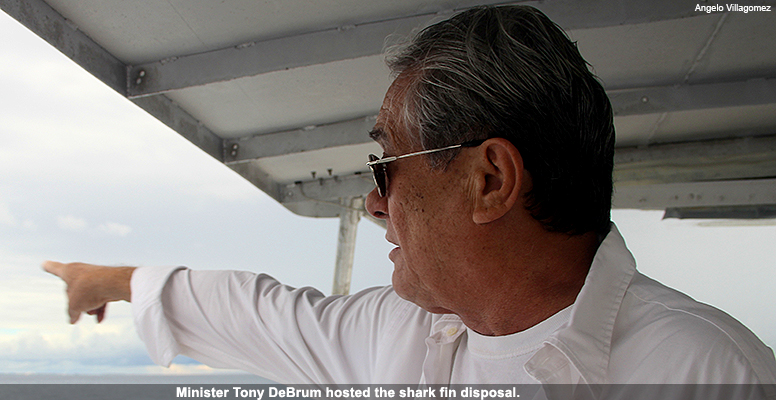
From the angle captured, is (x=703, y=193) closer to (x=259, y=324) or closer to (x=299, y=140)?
(x=299, y=140)

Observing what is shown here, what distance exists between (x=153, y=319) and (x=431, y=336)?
706 millimetres

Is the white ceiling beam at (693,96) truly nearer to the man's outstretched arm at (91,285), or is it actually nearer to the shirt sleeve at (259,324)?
the shirt sleeve at (259,324)

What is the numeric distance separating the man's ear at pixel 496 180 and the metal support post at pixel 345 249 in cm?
551

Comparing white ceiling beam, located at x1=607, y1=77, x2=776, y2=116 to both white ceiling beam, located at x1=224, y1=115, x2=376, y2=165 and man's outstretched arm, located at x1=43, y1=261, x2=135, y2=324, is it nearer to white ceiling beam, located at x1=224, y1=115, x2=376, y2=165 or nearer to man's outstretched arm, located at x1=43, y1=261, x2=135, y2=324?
white ceiling beam, located at x1=224, y1=115, x2=376, y2=165

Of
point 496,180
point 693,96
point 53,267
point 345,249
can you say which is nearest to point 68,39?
point 53,267

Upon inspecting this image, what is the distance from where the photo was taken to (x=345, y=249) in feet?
21.9

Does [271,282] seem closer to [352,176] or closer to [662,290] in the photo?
[662,290]

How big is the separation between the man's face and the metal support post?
5366 mm

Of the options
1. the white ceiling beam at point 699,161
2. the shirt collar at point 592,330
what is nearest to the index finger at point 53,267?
the shirt collar at point 592,330

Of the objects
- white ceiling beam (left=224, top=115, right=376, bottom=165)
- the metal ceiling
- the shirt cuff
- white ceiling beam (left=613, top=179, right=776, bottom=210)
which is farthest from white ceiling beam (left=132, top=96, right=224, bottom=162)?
white ceiling beam (left=613, top=179, right=776, bottom=210)

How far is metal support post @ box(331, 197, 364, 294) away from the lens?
662 centimetres

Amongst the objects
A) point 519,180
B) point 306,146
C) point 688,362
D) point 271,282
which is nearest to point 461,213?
point 519,180

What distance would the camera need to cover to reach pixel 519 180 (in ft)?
3.46

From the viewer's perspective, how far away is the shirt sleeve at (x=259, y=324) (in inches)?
55.2
